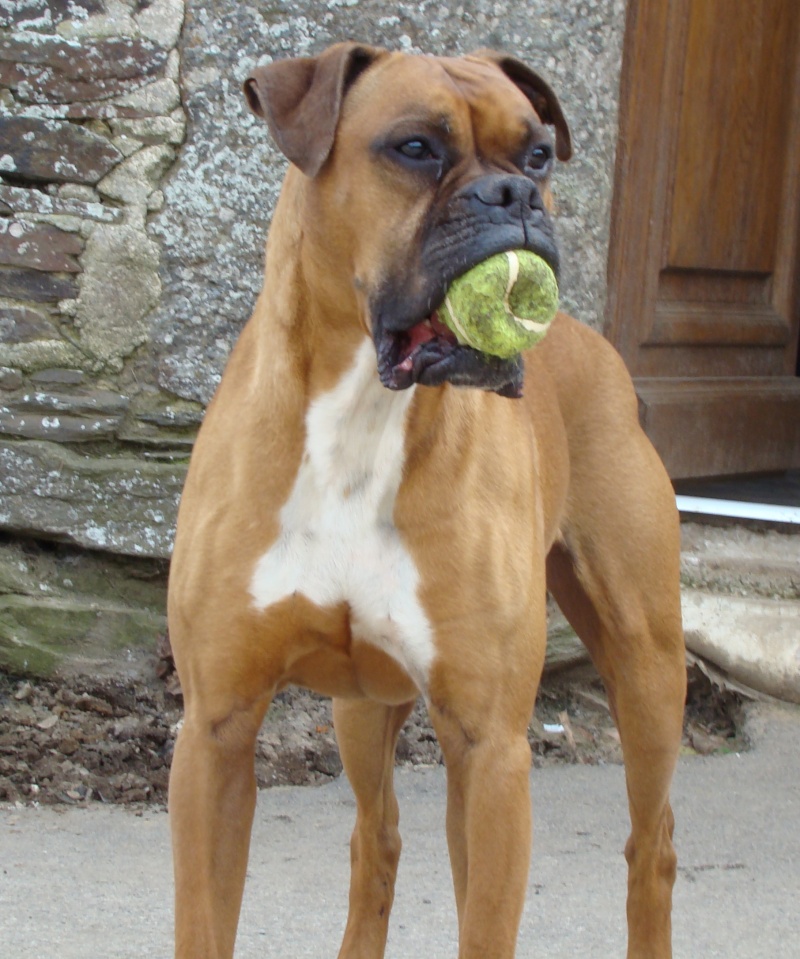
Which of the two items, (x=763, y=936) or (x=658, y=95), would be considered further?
(x=658, y=95)

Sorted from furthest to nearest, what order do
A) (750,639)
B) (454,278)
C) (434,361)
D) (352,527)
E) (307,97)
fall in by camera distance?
(750,639)
(352,527)
(307,97)
(434,361)
(454,278)

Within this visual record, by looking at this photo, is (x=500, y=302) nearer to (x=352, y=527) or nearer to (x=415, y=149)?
(x=415, y=149)

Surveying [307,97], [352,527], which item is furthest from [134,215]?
[352,527]

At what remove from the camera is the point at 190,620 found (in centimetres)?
264

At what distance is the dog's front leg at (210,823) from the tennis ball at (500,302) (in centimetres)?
86

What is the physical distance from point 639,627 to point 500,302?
1212 mm

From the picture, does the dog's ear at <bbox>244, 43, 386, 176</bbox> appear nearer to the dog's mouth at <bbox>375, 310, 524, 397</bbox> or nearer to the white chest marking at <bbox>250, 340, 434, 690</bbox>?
the dog's mouth at <bbox>375, 310, 524, 397</bbox>

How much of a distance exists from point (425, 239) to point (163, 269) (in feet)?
6.68

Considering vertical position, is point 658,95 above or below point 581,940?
above

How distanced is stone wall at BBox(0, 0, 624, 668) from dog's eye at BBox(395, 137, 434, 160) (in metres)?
1.83

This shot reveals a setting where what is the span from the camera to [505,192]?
229 cm

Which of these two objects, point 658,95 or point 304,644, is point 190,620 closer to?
point 304,644

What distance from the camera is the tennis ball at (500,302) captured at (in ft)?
7.45

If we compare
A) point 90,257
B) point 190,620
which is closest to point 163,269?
point 90,257
